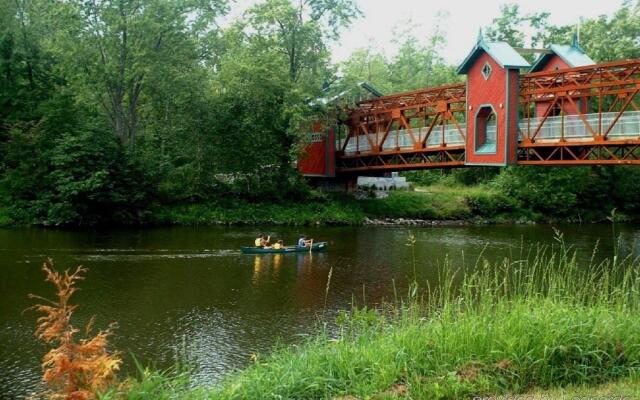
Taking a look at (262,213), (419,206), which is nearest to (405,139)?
(419,206)

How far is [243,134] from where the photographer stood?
116 feet

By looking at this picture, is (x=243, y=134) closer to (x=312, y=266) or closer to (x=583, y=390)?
(x=312, y=266)

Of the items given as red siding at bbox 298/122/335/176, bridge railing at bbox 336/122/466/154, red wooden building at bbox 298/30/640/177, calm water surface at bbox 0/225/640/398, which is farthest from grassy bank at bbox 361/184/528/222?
calm water surface at bbox 0/225/640/398

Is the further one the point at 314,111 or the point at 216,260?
the point at 314,111

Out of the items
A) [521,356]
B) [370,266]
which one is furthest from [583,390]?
[370,266]

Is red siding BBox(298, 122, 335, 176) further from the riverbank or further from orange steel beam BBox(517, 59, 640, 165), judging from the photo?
orange steel beam BBox(517, 59, 640, 165)

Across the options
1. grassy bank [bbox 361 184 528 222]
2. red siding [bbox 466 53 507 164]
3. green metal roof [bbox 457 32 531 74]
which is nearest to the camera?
green metal roof [bbox 457 32 531 74]

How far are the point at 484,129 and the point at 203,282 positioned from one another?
1788 cm

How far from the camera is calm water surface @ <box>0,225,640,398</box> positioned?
1143cm

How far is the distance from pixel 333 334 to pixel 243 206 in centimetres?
2399

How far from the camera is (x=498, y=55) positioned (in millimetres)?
28953

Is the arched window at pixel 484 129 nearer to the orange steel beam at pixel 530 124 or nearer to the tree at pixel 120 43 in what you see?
the orange steel beam at pixel 530 124

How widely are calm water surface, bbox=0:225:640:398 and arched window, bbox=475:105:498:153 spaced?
4.30m

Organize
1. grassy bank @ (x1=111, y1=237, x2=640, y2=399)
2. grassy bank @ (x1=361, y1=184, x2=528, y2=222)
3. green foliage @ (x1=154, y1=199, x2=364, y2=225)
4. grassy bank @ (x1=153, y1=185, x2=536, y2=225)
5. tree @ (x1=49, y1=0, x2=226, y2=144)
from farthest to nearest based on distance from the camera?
1. grassy bank @ (x1=361, y1=184, x2=528, y2=222)
2. grassy bank @ (x1=153, y1=185, x2=536, y2=225)
3. green foliage @ (x1=154, y1=199, x2=364, y2=225)
4. tree @ (x1=49, y1=0, x2=226, y2=144)
5. grassy bank @ (x1=111, y1=237, x2=640, y2=399)
